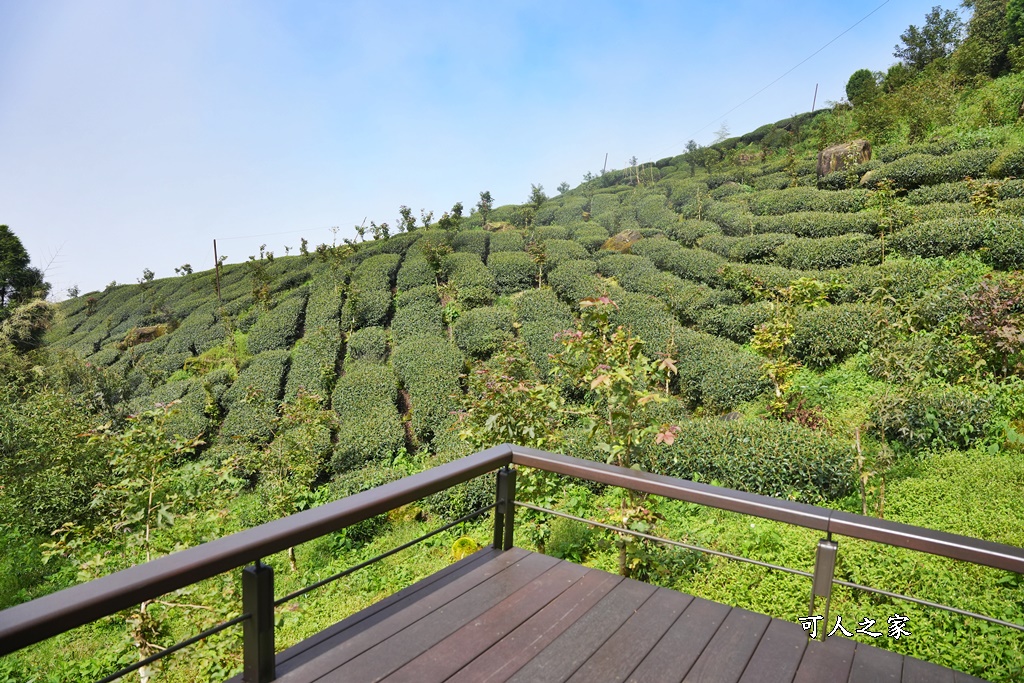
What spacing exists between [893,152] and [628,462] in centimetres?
837

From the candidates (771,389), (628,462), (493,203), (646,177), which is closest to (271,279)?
(493,203)

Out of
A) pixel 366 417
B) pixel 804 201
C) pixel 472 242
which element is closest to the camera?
pixel 366 417

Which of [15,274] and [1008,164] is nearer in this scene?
[1008,164]

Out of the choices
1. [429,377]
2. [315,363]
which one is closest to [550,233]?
[429,377]

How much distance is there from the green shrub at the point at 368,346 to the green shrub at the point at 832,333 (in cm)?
638

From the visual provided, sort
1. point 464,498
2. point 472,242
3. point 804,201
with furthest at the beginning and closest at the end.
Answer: point 472,242 < point 804,201 < point 464,498

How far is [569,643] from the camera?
5.77ft

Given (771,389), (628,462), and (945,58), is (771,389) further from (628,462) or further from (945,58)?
(945,58)

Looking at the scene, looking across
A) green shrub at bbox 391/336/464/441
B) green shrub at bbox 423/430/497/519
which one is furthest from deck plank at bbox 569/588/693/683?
green shrub at bbox 391/336/464/441

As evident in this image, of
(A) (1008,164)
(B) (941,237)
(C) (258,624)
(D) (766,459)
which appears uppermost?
(A) (1008,164)

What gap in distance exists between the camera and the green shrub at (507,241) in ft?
40.2

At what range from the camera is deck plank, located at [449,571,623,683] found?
5.29ft

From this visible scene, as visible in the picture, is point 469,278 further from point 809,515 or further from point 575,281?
point 809,515

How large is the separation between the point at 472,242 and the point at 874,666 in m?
11.6
